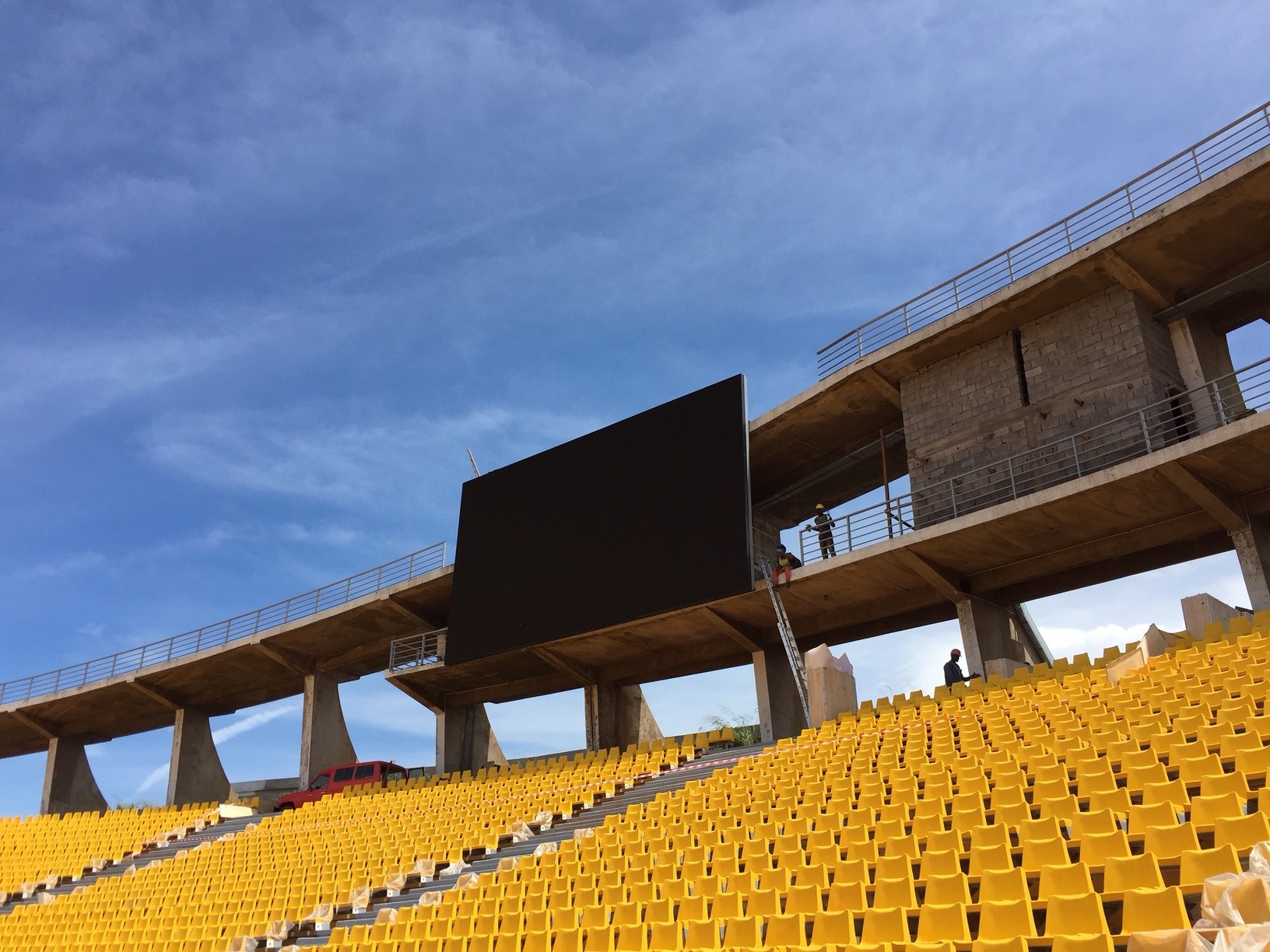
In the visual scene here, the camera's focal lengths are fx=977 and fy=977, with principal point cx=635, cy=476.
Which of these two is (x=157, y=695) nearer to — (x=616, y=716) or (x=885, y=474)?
(x=616, y=716)

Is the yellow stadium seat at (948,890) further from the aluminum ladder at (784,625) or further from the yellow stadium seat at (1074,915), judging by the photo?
the aluminum ladder at (784,625)

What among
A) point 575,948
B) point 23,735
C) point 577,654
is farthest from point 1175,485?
point 23,735

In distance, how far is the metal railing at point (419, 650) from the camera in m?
24.6

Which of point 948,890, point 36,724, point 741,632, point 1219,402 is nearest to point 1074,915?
point 948,890

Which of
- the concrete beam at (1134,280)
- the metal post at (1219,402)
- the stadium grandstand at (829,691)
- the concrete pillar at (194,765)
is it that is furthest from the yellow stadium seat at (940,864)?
the concrete pillar at (194,765)

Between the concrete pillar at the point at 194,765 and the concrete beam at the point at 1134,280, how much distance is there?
88.9 ft

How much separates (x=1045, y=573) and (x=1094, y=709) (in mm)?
8031

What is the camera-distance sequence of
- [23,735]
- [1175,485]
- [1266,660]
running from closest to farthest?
[1266,660], [1175,485], [23,735]

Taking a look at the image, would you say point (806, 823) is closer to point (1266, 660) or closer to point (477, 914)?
point (477, 914)

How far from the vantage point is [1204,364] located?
1645 centimetres

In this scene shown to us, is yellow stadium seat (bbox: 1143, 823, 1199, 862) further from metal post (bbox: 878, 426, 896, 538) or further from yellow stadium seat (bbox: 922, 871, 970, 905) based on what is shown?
metal post (bbox: 878, 426, 896, 538)

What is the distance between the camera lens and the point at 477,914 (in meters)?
8.95

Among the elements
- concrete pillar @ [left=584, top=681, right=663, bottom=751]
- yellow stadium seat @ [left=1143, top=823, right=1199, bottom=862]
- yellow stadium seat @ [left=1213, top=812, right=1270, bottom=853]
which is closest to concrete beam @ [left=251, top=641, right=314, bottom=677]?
concrete pillar @ [left=584, top=681, right=663, bottom=751]

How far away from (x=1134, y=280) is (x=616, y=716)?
1485cm
